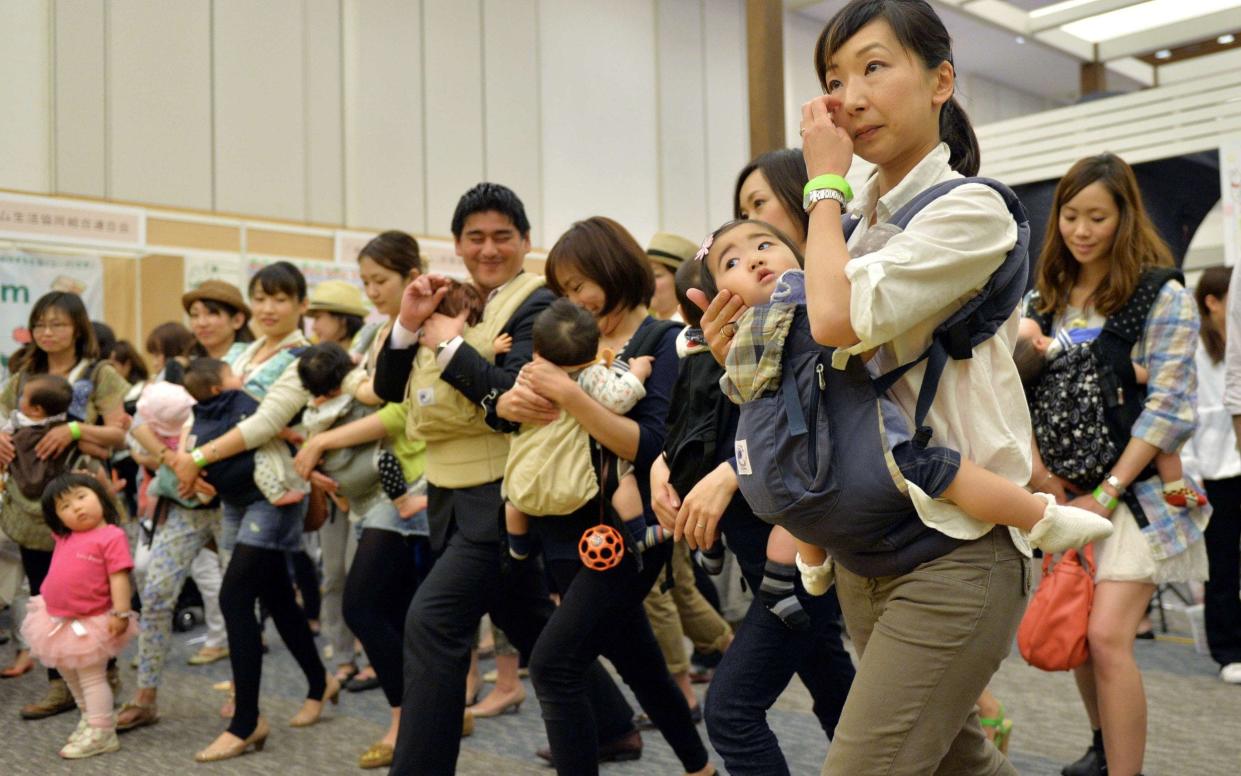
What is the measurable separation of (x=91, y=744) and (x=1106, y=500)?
11.1 feet

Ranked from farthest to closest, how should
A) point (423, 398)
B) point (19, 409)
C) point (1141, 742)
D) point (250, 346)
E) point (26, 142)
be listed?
point (26, 142)
point (19, 409)
point (250, 346)
point (423, 398)
point (1141, 742)

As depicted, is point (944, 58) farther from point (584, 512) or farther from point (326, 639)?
point (326, 639)

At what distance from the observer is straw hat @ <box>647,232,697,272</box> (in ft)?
14.8

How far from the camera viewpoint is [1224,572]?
187 inches

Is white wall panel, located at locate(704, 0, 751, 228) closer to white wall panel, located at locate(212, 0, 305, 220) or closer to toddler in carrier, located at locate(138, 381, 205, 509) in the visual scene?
white wall panel, located at locate(212, 0, 305, 220)

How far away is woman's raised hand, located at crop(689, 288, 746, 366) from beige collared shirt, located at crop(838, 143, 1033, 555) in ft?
1.03

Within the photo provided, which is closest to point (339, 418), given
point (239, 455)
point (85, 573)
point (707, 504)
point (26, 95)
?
point (239, 455)

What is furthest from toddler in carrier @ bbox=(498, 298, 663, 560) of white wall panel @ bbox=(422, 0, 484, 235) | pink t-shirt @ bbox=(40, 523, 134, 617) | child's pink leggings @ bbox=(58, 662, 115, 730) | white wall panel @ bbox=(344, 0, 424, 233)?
white wall panel @ bbox=(422, 0, 484, 235)

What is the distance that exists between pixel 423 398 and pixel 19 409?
8.76 feet

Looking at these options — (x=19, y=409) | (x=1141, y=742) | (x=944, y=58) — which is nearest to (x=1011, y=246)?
(x=944, y=58)

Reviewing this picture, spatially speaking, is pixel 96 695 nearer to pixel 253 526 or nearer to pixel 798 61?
pixel 253 526

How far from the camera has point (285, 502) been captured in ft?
12.6

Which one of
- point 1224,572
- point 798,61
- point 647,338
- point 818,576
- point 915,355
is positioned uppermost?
point 798,61

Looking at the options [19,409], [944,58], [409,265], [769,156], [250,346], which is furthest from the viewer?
[19,409]
